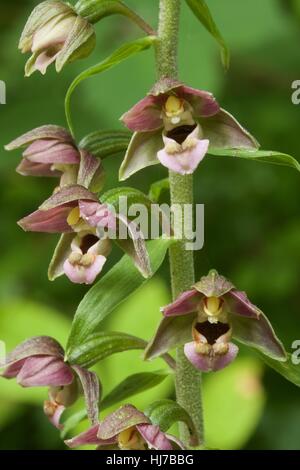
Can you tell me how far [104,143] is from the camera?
2.54 m

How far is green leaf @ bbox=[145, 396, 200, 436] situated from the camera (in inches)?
92.5

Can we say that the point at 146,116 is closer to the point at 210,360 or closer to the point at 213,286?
the point at 213,286

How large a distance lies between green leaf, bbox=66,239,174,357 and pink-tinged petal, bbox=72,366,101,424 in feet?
0.22

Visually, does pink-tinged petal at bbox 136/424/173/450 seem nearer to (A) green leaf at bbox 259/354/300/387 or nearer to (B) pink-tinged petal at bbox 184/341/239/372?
(B) pink-tinged petal at bbox 184/341/239/372

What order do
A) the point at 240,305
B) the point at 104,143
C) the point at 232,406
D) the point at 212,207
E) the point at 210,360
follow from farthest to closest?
the point at 212,207, the point at 232,406, the point at 104,143, the point at 240,305, the point at 210,360

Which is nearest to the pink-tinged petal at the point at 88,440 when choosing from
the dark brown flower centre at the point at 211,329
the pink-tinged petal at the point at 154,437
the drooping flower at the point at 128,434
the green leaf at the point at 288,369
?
the drooping flower at the point at 128,434

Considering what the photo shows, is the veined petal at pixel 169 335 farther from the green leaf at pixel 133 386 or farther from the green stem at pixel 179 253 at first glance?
the green leaf at pixel 133 386

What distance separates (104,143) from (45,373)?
1.98 ft

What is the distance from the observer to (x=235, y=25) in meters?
3.71

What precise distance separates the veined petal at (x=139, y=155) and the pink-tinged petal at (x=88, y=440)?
601mm

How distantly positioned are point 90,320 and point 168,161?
44 cm

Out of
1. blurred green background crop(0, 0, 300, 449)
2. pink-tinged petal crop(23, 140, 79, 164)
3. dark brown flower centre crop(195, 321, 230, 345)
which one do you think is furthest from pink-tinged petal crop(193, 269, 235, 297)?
blurred green background crop(0, 0, 300, 449)

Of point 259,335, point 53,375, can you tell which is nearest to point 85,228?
point 53,375

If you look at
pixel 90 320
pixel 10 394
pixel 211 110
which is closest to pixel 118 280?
pixel 90 320
